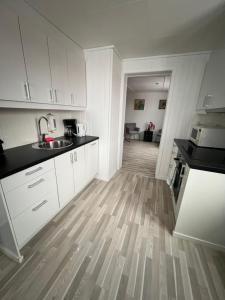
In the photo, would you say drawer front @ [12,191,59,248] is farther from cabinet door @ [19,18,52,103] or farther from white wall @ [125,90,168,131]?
white wall @ [125,90,168,131]

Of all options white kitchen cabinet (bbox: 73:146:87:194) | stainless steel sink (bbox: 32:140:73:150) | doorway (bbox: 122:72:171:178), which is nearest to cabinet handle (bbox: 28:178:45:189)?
white kitchen cabinet (bbox: 73:146:87:194)

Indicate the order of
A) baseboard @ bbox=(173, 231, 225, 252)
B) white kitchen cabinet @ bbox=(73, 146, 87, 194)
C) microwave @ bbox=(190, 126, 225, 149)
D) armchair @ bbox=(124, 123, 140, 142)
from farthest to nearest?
armchair @ bbox=(124, 123, 140, 142) < white kitchen cabinet @ bbox=(73, 146, 87, 194) < microwave @ bbox=(190, 126, 225, 149) < baseboard @ bbox=(173, 231, 225, 252)

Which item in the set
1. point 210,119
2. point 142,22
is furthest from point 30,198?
point 210,119

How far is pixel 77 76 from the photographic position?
198 centimetres

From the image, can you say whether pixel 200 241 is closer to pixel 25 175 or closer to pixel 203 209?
pixel 203 209

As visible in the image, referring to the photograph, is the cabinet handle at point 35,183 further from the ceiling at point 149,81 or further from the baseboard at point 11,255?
the ceiling at point 149,81

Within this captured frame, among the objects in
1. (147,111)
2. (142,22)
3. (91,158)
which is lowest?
(91,158)

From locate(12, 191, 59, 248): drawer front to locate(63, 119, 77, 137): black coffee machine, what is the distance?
114cm

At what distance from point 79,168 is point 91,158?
359 mm

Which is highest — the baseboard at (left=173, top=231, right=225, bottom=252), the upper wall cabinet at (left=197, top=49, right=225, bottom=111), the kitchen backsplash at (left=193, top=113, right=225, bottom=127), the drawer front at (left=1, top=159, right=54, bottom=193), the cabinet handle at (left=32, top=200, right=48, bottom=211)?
the upper wall cabinet at (left=197, top=49, right=225, bottom=111)

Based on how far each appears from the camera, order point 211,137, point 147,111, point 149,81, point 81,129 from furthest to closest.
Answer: point 147,111 → point 149,81 → point 81,129 → point 211,137

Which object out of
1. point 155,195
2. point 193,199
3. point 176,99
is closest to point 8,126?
point 193,199

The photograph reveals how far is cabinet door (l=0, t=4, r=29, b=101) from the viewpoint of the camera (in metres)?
1.05

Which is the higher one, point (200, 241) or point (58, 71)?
point (58, 71)
